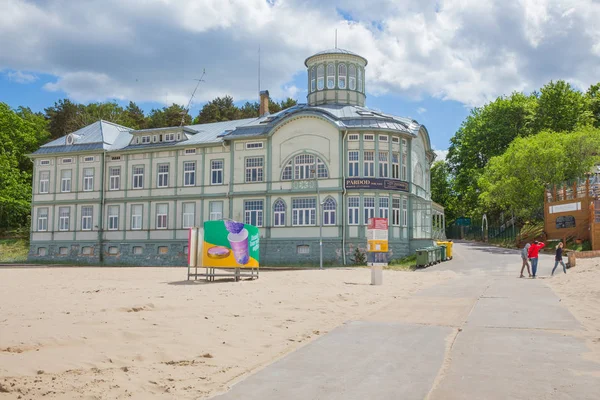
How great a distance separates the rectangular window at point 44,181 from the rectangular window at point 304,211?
929 inches

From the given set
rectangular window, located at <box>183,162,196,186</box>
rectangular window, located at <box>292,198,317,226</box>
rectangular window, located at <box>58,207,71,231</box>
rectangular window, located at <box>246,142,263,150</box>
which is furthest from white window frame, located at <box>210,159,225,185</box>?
rectangular window, located at <box>58,207,71,231</box>

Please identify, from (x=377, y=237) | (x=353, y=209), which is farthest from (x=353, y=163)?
(x=377, y=237)

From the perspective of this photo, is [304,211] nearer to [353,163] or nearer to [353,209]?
[353,209]

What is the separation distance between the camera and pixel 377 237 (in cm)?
2548

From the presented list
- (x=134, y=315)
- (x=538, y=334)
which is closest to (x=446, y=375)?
(x=538, y=334)

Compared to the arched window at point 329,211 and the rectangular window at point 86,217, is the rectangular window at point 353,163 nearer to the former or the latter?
the arched window at point 329,211

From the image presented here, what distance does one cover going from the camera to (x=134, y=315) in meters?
13.3

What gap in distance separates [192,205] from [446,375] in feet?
129

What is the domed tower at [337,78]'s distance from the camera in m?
47.3

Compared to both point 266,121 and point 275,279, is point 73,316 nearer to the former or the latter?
point 275,279

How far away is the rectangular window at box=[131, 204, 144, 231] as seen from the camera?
4803cm

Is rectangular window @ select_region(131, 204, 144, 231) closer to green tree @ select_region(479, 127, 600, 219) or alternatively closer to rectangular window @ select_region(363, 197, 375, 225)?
rectangular window @ select_region(363, 197, 375, 225)

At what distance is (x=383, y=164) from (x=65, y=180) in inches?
1101

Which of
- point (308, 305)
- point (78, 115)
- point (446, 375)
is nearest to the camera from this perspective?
point (446, 375)
